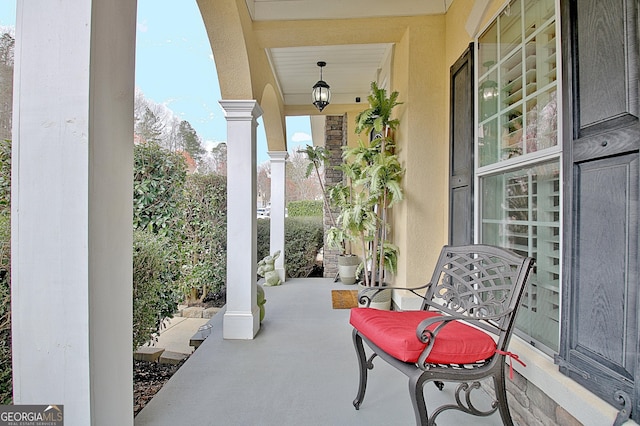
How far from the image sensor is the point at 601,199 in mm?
1261

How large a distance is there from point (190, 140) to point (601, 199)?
6.17 metres

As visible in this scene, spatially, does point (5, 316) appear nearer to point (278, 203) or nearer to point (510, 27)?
point (510, 27)

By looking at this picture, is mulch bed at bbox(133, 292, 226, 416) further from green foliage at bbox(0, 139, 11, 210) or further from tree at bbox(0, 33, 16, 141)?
tree at bbox(0, 33, 16, 141)

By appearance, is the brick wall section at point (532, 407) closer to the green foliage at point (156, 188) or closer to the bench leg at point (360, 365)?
the bench leg at point (360, 365)

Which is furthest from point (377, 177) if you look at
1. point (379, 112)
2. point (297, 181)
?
point (297, 181)

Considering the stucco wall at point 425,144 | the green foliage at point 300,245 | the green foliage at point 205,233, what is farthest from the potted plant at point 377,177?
the green foliage at point 300,245

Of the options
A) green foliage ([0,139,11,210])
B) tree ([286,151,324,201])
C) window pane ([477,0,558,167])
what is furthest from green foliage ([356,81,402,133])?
tree ([286,151,324,201])

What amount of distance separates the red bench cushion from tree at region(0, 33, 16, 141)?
1838mm

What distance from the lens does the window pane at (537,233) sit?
159 centimetres

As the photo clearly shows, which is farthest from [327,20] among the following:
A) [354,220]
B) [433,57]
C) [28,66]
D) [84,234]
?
[84,234]

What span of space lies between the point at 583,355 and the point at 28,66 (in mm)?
2273

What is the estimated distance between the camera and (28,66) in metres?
0.95

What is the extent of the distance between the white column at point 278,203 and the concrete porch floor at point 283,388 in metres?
2.40

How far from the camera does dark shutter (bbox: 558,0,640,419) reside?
114 centimetres
